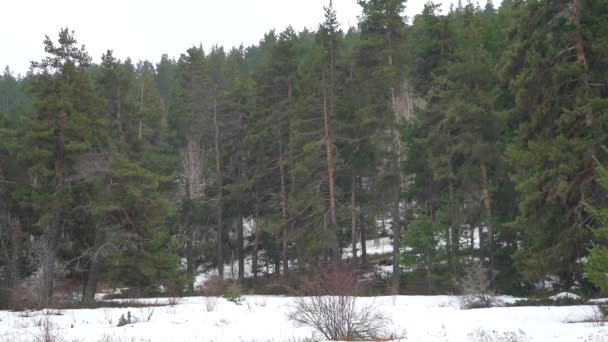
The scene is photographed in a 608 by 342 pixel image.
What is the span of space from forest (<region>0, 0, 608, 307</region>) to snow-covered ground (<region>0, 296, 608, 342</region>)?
2.10 m

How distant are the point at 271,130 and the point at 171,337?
22.7 m

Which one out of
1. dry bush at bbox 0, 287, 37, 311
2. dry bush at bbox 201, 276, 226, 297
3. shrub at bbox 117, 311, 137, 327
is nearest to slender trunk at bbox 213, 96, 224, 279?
dry bush at bbox 201, 276, 226, 297

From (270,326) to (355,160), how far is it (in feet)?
62.4

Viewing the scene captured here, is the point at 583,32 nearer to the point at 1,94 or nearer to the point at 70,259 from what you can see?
the point at 70,259

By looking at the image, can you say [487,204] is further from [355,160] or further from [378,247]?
[378,247]

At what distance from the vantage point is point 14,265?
2241 centimetres

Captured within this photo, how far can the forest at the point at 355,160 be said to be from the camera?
16.9 m

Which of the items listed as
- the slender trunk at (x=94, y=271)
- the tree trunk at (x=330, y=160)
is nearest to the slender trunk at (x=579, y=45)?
the tree trunk at (x=330, y=160)

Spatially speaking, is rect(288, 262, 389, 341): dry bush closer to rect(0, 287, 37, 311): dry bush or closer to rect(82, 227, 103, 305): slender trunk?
rect(0, 287, 37, 311): dry bush

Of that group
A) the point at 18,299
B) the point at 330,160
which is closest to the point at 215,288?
the point at 330,160

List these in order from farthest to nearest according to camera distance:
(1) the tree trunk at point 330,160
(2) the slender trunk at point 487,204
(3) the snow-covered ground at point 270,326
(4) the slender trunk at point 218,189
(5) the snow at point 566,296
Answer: (4) the slender trunk at point 218,189
(1) the tree trunk at point 330,160
(2) the slender trunk at point 487,204
(5) the snow at point 566,296
(3) the snow-covered ground at point 270,326

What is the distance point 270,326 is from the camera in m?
15.4

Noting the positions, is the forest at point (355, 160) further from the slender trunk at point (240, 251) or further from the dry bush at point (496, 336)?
the dry bush at point (496, 336)

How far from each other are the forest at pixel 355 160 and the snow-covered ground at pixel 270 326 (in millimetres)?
2102
